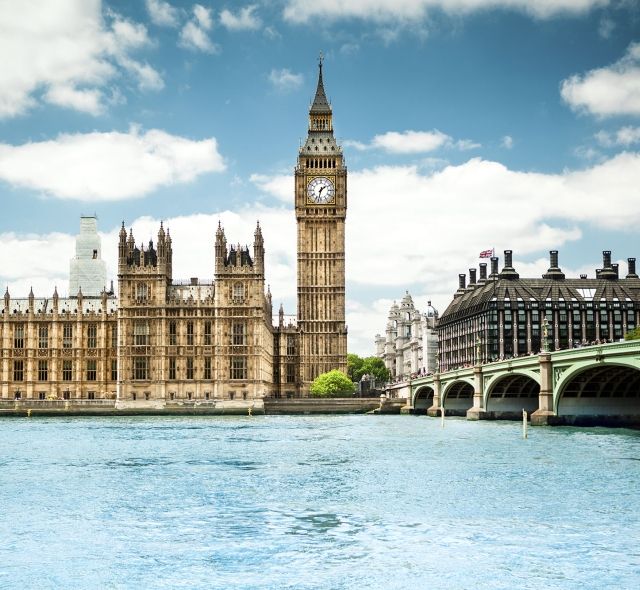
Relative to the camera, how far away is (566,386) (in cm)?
7662

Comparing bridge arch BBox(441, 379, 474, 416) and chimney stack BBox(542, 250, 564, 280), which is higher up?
chimney stack BBox(542, 250, 564, 280)

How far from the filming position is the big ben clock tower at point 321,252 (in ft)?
461

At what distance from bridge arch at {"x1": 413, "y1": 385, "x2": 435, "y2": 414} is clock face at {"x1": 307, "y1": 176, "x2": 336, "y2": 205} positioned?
3332 centimetres

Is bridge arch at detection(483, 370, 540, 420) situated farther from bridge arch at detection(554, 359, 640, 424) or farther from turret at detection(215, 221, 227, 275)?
turret at detection(215, 221, 227, 275)

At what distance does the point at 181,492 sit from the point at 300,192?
111 metres

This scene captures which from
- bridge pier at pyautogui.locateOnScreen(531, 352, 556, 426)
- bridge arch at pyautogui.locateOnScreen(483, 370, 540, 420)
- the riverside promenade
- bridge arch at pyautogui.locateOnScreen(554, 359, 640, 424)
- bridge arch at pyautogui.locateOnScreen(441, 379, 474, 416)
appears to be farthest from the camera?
the riverside promenade

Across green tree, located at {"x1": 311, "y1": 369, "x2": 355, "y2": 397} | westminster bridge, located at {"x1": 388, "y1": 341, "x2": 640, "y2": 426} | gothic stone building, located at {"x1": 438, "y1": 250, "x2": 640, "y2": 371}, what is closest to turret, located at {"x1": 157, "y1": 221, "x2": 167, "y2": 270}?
green tree, located at {"x1": 311, "y1": 369, "x2": 355, "y2": 397}

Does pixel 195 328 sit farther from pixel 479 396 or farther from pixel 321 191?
pixel 479 396

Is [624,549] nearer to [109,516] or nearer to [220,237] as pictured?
[109,516]

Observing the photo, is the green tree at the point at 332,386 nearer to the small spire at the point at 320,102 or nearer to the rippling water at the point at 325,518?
the small spire at the point at 320,102

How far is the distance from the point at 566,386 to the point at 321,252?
71342 millimetres

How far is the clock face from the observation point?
145m

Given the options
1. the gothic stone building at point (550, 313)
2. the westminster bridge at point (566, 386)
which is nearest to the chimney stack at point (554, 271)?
the gothic stone building at point (550, 313)

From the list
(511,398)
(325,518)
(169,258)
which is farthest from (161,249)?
(325,518)
